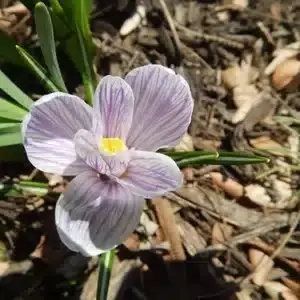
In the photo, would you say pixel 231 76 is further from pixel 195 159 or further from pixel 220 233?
pixel 195 159

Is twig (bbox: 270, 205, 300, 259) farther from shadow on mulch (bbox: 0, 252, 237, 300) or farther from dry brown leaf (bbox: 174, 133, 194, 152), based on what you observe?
dry brown leaf (bbox: 174, 133, 194, 152)

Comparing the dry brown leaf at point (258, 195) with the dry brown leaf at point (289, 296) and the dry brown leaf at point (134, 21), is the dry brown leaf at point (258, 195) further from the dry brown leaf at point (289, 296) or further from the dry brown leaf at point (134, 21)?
the dry brown leaf at point (134, 21)

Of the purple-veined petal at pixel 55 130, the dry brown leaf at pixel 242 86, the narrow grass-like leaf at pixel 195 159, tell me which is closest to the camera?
the purple-veined petal at pixel 55 130

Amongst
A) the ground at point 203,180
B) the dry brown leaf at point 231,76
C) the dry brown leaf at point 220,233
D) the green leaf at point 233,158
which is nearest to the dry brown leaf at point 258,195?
the ground at point 203,180

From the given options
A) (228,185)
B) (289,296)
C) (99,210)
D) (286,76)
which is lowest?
(289,296)

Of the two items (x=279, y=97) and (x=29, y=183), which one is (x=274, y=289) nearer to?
(x=279, y=97)

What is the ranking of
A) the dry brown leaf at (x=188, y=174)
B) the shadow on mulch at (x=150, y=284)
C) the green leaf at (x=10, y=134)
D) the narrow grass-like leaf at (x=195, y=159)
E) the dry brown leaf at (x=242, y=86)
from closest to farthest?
the narrow grass-like leaf at (x=195, y=159) → the green leaf at (x=10, y=134) → the shadow on mulch at (x=150, y=284) → the dry brown leaf at (x=188, y=174) → the dry brown leaf at (x=242, y=86)

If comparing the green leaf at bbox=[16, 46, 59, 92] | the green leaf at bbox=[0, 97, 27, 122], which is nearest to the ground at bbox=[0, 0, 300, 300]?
the green leaf at bbox=[0, 97, 27, 122]

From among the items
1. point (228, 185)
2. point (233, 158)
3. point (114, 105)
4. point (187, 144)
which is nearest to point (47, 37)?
point (114, 105)
